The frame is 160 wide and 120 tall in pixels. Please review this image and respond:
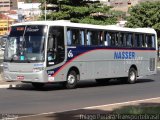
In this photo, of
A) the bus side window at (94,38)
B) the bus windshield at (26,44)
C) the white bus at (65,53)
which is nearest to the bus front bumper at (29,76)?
the white bus at (65,53)

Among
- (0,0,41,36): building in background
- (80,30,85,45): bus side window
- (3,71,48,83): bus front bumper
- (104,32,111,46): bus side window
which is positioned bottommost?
(0,0,41,36): building in background

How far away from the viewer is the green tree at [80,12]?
51281 millimetres

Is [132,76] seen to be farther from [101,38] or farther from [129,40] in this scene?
[101,38]

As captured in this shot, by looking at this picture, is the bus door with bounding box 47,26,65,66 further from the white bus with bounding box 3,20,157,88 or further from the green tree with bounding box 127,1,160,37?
the green tree with bounding box 127,1,160,37

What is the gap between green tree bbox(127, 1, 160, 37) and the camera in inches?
2677

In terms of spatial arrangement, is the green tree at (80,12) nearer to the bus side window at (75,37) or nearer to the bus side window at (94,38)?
the bus side window at (94,38)

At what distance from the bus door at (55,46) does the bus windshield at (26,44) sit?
1.20 feet

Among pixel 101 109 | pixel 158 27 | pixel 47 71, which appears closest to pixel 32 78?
pixel 47 71

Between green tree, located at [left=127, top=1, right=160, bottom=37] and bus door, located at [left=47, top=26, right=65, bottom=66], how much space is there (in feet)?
150

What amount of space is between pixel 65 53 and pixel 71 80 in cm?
142

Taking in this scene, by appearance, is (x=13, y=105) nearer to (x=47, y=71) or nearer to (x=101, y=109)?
(x=101, y=109)

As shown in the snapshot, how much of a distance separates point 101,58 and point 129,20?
45.8 meters

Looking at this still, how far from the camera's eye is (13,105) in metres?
15.7

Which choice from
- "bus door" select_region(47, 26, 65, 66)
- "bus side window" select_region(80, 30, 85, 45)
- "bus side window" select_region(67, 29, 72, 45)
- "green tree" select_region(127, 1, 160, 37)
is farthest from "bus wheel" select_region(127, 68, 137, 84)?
"green tree" select_region(127, 1, 160, 37)
